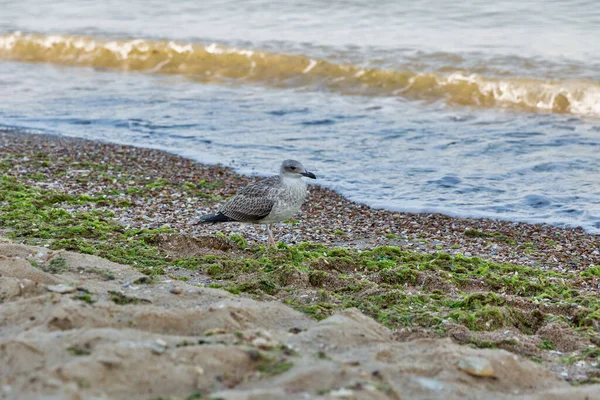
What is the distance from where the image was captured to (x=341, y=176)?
11.3 meters

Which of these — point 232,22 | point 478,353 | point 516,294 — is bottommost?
point 516,294

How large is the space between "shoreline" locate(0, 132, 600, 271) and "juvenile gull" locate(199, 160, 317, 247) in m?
0.48

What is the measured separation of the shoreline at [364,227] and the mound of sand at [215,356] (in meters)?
3.29

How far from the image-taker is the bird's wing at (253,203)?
302 inches

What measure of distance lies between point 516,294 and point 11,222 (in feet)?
15.7

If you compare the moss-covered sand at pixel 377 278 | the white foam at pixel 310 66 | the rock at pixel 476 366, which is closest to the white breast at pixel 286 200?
the moss-covered sand at pixel 377 278

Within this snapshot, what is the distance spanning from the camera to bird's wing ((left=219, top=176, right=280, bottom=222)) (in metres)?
7.67

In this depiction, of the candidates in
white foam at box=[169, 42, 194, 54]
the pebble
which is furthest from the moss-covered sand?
white foam at box=[169, 42, 194, 54]

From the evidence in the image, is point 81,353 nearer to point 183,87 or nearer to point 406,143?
point 406,143

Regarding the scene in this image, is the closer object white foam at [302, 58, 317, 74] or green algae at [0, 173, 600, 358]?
green algae at [0, 173, 600, 358]

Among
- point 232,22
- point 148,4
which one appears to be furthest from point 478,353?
point 148,4

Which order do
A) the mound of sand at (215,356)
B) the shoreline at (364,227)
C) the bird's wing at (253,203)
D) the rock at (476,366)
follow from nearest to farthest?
the mound of sand at (215,356)
the rock at (476,366)
the bird's wing at (253,203)
the shoreline at (364,227)

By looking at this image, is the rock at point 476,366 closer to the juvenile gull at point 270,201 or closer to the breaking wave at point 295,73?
the juvenile gull at point 270,201

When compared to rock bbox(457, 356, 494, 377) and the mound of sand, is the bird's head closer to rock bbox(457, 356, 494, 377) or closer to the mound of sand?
the mound of sand
